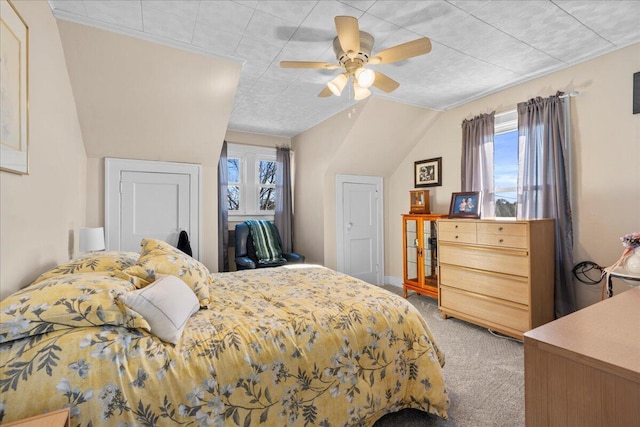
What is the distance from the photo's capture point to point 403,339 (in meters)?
1.68

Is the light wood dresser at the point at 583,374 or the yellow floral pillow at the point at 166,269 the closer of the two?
the light wood dresser at the point at 583,374

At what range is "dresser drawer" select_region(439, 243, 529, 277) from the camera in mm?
2661

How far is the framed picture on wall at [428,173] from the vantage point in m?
4.08

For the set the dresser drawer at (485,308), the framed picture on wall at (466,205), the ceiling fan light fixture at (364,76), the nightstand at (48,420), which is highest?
the ceiling fan light fixture at (364,76)

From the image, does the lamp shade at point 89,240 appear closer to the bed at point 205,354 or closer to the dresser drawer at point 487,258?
the bed at point 205,354

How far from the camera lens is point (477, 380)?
2.14 metres

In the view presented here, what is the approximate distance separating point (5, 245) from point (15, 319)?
1.82ft

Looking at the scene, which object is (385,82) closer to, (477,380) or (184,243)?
(477,380)

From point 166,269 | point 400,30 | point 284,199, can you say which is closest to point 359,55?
point 400,30

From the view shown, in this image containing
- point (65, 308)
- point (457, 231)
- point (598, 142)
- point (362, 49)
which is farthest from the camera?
point (457, 231)

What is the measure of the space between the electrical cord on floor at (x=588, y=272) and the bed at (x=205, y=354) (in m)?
1.97

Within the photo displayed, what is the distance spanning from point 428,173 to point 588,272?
210 centimetres

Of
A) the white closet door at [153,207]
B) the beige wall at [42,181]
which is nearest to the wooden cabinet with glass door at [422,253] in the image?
the white closet door at [153,207]

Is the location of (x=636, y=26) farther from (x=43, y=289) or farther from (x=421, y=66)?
(x=43, y=289)
